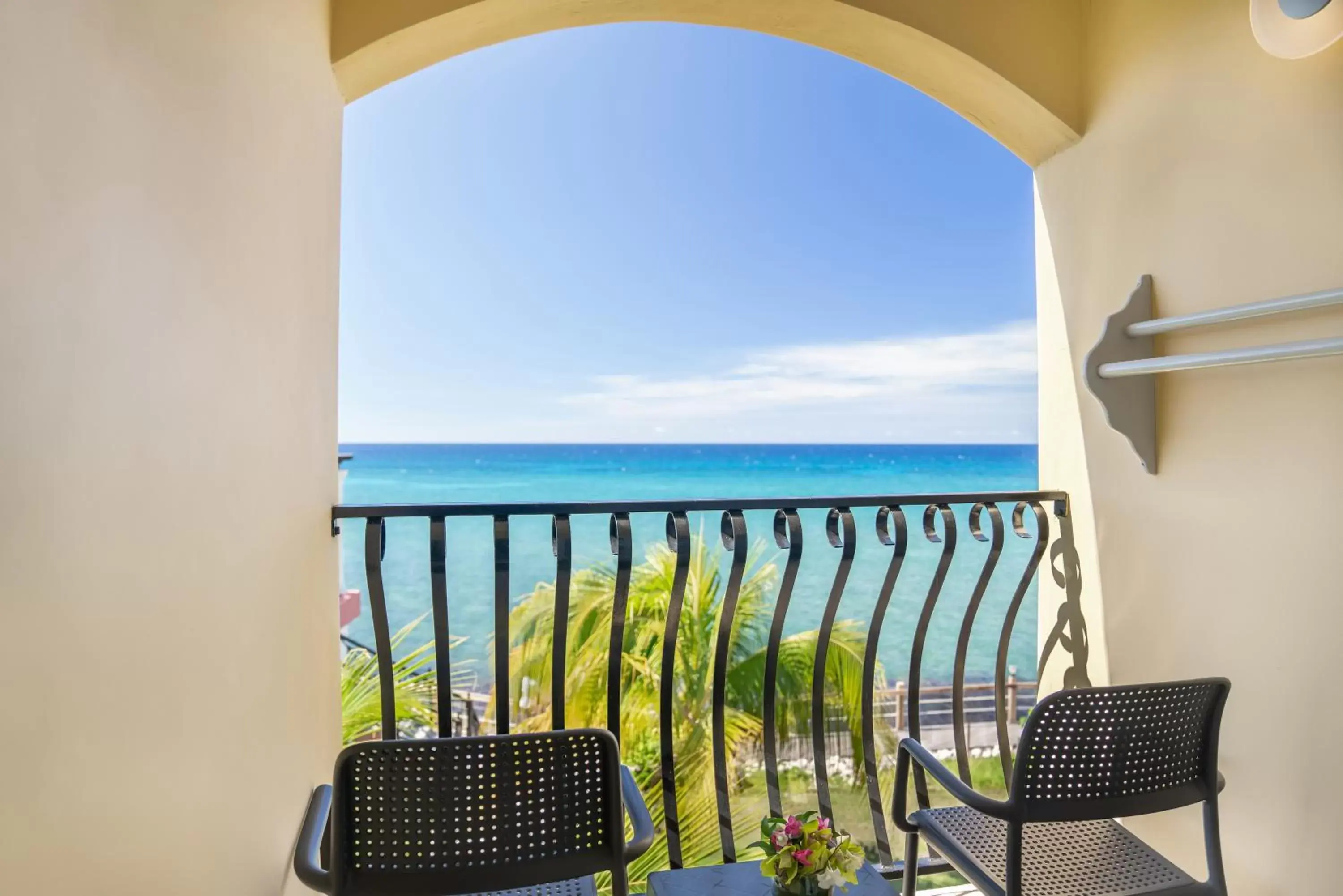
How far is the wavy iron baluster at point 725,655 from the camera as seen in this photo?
1.90 metres

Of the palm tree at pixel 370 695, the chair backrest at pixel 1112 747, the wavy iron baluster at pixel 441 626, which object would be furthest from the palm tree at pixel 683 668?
the chair backrest at pixel 1112 747

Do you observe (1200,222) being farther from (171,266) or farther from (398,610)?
(398,610)

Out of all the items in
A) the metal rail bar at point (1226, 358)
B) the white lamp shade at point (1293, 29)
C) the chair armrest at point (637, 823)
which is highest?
the white lamp shade at point (1293, 29)

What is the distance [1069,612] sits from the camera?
215 centimetres

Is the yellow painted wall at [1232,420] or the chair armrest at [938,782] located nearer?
the chair armrest at [938,782]

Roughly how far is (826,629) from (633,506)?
64 centimetres

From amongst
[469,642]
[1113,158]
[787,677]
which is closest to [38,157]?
[1113,158]

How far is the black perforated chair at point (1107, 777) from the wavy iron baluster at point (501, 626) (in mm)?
930

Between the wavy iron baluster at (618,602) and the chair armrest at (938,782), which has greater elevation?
the wavy iron baluster at (618,602)

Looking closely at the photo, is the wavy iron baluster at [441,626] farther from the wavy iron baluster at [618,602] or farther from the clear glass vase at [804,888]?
the clear glass vase at [804,888]

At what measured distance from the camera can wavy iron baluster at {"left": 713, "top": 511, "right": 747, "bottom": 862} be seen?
1903 millimetres

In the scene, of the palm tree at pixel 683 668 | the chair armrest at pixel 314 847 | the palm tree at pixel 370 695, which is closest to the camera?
the chair armrest at pixel 314 847

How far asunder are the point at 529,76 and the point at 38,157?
28.6 meters

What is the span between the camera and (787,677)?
259 inches
